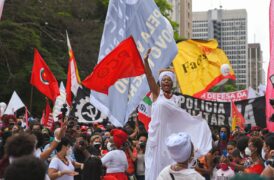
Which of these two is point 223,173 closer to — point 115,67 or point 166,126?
point 115,67

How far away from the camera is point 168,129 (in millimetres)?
7125

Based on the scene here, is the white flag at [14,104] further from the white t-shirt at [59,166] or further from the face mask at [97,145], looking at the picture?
the white t-shirt at [59,166]

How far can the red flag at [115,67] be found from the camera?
927 cm

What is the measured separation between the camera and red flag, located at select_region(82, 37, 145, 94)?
927 centimetres

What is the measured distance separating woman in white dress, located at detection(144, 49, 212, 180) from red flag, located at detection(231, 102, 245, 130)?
9452mm

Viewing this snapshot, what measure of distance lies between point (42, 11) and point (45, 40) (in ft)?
7.00

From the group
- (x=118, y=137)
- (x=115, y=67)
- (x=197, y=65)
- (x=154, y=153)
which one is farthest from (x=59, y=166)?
(x=197, y=65)

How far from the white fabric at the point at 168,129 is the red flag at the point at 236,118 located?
9.47 metres

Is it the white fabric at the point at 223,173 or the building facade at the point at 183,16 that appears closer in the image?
the white fabric at the point at 223,173

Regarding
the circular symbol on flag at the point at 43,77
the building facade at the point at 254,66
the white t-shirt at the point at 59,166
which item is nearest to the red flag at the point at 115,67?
the white t-shirt at the point at 59,166

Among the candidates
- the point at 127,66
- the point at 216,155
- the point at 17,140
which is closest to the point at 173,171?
the point at 17,140

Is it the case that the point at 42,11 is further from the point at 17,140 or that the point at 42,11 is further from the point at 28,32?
the point at 17,140

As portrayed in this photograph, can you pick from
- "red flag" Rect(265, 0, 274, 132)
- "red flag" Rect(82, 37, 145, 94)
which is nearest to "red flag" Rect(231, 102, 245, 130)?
"red flag" Rect(265, 0, 274, 132)

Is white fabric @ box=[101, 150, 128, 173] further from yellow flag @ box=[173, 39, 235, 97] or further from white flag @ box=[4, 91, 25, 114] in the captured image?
white flag @ box=[4, 91, 25, 114]
